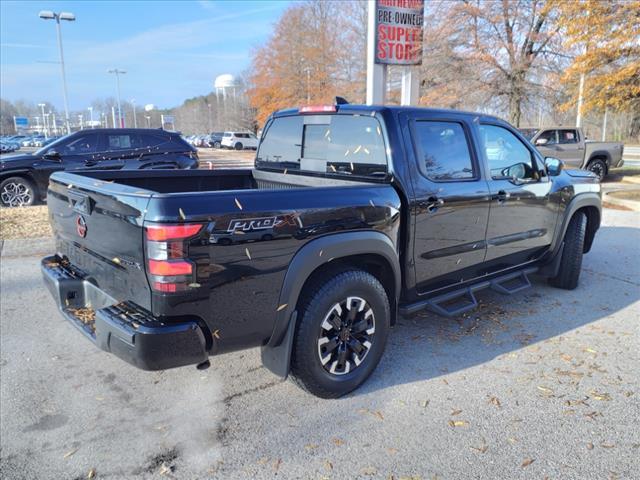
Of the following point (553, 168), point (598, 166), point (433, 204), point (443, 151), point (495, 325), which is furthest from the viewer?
point (598, 166)

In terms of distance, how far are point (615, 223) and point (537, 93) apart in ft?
36.7

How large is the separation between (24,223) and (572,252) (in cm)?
870

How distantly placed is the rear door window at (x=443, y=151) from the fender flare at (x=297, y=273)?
869 millimetres

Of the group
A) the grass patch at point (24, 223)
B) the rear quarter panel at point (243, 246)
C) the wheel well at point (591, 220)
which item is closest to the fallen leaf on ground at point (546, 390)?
the rear quarter panel at point (243, 246)

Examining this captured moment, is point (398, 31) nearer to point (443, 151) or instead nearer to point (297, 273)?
point (443, 151)

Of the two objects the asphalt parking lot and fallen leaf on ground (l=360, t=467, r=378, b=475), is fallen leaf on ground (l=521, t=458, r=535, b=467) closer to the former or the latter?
the asphalt parking lot

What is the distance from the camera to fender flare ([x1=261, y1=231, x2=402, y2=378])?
2.78m

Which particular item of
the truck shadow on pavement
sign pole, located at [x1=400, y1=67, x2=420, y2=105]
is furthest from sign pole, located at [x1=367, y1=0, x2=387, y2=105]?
the truck shadow on pavement

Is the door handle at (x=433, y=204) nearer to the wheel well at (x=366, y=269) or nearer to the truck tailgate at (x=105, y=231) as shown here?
the wheel well at (x=366, y=269)

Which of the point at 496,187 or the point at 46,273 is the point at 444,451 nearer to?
the point at 496,187

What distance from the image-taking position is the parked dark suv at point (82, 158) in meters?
10.0

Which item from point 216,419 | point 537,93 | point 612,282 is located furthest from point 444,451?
point 537,93

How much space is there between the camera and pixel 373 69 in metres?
11.8

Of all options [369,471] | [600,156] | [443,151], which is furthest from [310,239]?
[600,156]
